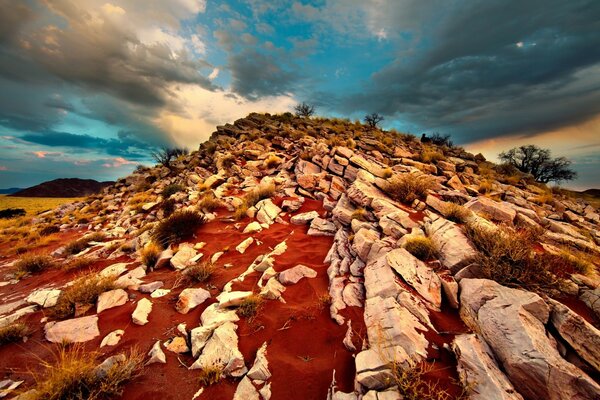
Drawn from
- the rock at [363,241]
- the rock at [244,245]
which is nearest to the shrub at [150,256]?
the rock at [244,245]

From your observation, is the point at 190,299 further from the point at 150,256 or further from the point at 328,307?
the point at 150,256

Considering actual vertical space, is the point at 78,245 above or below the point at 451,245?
below

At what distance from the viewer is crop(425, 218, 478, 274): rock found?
5.25 meters

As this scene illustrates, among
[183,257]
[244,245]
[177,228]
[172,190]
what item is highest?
[172,190]

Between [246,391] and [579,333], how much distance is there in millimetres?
4954

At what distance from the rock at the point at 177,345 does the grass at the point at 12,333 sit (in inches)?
122

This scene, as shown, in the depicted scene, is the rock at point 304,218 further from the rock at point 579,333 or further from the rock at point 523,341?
the rock at point 579,333

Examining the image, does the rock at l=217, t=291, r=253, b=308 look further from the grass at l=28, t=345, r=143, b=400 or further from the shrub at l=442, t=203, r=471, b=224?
the shrub at l=442, t=203, r=471, b=224

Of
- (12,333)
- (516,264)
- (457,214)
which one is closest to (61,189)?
(12,333)

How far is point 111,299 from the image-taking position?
227 inches

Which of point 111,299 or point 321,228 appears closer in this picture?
point 111,299

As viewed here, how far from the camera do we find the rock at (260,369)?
3.81 metres

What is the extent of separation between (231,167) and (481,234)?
14981 mm

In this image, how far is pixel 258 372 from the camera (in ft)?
12.6
